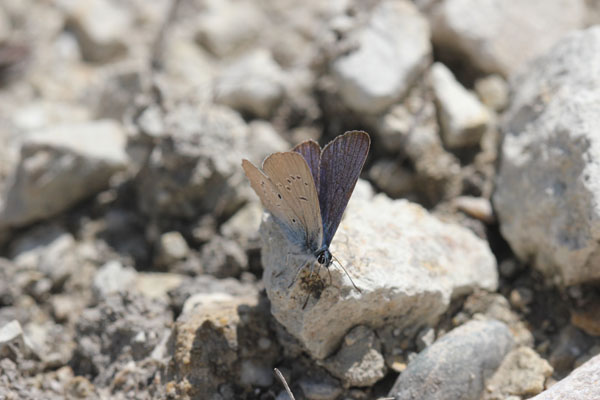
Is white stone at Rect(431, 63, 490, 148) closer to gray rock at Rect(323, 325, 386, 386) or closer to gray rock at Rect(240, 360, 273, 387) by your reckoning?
gray rock at Rect(323, 325, 386, 386)

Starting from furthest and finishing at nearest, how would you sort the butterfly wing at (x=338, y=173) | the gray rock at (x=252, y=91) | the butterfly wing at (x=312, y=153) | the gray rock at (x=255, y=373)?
the gray rock at (x=252, y=91) → the gray rock at (x=255, y=373) → the butterfly wing at (x=312, y=153) → the butterfly wing at (x=338, y=173)

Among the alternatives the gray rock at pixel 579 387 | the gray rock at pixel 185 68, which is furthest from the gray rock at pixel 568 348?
the gray rock at pixel 185 68

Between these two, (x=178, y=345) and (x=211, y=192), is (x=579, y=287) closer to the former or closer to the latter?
(x=178, y=345)

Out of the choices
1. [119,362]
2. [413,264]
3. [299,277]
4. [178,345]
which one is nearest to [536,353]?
[413,264]

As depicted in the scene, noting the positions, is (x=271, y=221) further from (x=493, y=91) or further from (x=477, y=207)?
(x=493, y=91)

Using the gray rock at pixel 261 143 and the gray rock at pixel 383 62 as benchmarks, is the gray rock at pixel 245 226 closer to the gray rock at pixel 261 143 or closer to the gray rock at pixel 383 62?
the gray rock at pixel 261 143
